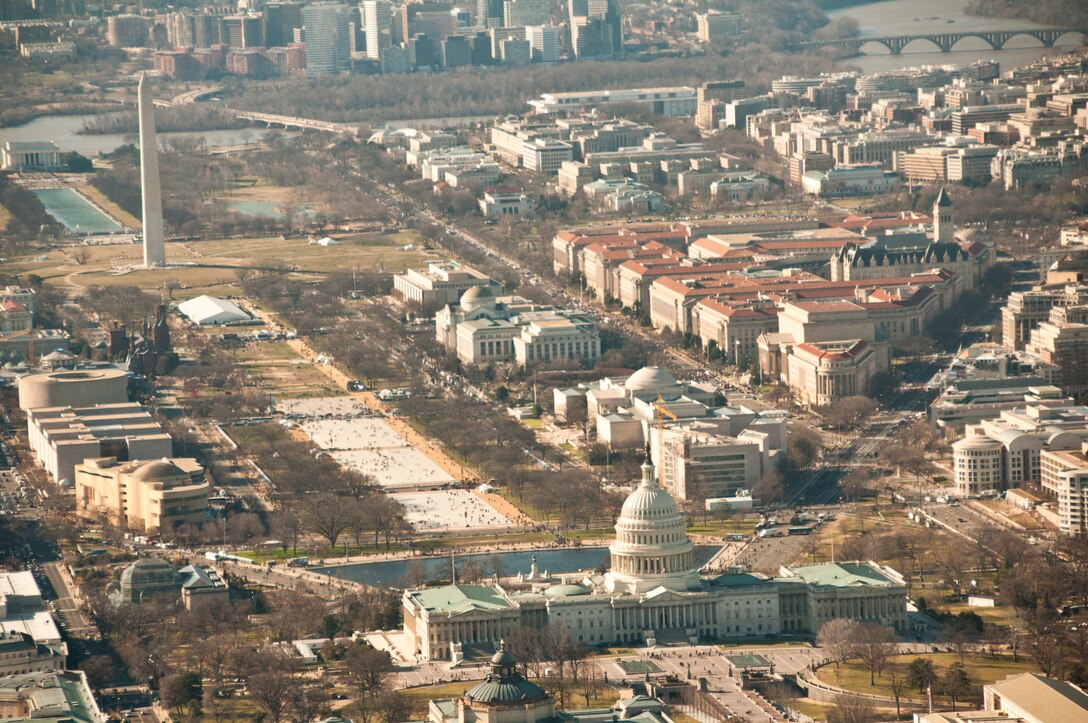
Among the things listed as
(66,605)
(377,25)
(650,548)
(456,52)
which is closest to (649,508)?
(650,548)

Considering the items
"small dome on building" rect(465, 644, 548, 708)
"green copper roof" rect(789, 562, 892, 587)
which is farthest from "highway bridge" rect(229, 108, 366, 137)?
"small dome on building" rect(465, 644, 548, 708)

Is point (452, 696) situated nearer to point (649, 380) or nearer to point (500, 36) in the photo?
point (649, 380)

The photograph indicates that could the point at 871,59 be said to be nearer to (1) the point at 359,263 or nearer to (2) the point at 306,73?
(2) the point at 306,73

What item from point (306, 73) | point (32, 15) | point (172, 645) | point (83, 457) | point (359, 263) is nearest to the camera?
point (172, 645)

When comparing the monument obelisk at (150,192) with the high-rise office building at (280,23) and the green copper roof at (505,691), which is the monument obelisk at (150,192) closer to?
the green copper roof at (505,691)

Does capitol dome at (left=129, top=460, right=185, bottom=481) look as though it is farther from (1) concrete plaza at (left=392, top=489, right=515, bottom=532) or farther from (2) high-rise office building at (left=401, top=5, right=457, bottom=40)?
(2) high-rise office building at (left=401, top=5, right=457, bottom=40)

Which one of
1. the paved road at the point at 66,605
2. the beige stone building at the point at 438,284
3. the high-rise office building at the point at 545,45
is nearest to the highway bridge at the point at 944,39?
the high-rise office building at the point at 545,45

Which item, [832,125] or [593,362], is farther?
[832,125]

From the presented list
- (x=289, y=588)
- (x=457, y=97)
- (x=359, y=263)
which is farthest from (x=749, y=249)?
(x=457, y=97)
